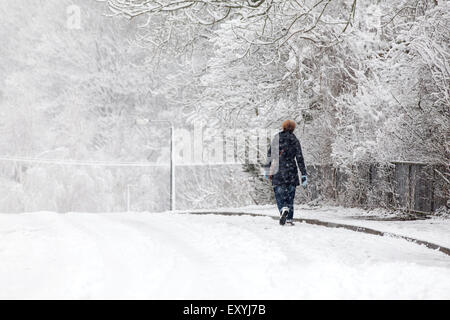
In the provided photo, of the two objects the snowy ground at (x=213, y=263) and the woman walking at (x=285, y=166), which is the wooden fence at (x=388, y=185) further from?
the woman walking at (x=285, y=166)

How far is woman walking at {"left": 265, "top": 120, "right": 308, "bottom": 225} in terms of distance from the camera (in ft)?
37.6

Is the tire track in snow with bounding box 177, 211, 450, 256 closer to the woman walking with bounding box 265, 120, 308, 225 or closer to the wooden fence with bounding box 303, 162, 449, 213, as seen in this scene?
the woman walking with bounding box 265, 120, 308, 225

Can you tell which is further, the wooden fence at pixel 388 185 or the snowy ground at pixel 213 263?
the wooden fence at pixel 388 185

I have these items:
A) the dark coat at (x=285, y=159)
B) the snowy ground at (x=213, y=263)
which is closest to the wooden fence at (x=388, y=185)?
the snowy ground at (x=213, y=263)

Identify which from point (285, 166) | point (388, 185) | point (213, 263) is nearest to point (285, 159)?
point (285, 166)

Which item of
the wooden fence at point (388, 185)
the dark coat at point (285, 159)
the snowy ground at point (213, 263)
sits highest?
the dark coat at point (285, 159)

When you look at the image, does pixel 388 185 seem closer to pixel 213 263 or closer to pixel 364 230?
pixel 364 230

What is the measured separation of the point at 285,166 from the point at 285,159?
141mm

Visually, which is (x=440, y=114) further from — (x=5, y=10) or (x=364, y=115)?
(x=5, y=10)

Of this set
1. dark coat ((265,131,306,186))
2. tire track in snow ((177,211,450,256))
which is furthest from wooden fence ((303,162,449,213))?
dark coat ((265,131,306,186))

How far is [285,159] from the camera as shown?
37.8ft

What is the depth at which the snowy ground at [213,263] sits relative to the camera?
5.89 m

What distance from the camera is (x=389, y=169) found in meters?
14.2

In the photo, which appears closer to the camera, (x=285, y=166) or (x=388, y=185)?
(x=285, y=166)
